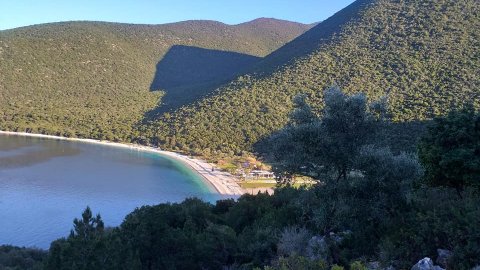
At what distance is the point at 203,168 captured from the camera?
54594 millimetres

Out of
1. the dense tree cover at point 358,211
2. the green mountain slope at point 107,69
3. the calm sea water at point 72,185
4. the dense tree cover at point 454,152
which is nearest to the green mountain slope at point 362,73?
the calm sea water at point 72,185

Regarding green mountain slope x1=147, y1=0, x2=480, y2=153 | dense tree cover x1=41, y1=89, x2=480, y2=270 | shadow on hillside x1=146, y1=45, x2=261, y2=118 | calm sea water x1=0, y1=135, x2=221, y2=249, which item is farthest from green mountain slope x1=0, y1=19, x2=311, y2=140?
dense tree cover x1=41, y1=89, x2=480, y2=270

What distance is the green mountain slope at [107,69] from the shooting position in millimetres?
85062

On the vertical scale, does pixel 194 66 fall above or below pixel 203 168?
above

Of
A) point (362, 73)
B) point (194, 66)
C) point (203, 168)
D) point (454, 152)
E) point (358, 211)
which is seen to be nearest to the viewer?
point (358, 211)

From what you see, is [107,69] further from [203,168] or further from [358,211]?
[358,211]

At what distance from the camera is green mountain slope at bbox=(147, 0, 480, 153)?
46125 mm

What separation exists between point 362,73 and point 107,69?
252 ft

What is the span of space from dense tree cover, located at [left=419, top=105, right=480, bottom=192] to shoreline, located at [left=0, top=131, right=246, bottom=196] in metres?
30.1

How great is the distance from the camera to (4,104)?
8912 cm

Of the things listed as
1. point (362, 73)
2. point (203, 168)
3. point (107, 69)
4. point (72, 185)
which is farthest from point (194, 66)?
point (72, 185)

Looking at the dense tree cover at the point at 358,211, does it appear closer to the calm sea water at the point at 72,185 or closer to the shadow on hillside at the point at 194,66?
the calm sea water at the point at 72,185

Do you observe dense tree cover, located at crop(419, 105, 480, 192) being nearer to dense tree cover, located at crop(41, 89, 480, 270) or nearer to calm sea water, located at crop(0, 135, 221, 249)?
dense tree cover, located at crop(41, 89, 480, 270)

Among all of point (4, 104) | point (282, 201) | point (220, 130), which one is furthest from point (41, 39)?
point (282, 201)
